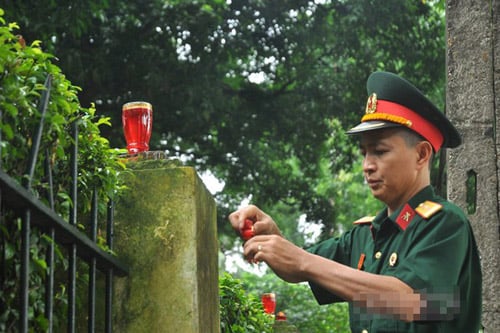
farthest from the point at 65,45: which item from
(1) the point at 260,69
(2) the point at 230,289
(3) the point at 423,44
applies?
(2) the point at 230,289

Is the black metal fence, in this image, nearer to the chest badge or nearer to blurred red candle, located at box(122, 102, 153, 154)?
blurred red candle, located at box(122, 102, 153, 154)

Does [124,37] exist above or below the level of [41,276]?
above

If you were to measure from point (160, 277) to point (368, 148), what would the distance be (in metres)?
0.93

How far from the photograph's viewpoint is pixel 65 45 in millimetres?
13180

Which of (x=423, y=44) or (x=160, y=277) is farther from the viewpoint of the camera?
(x=423, y=44)

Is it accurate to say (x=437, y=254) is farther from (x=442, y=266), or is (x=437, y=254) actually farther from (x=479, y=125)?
(x=479, y=125)

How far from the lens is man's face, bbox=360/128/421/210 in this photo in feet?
10.6

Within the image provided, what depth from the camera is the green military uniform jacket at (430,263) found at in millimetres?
2982

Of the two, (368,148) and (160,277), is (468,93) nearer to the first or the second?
(368,148)

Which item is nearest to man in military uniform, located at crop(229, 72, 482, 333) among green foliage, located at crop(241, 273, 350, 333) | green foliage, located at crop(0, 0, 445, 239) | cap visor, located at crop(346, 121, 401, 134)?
cap visor, located at crop(346, 121, 401, 134)

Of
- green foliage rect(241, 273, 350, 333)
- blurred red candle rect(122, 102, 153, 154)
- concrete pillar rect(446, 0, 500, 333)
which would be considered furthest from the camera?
green foliage rect(241, 273, 350, 333)

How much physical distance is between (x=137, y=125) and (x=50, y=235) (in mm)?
1149

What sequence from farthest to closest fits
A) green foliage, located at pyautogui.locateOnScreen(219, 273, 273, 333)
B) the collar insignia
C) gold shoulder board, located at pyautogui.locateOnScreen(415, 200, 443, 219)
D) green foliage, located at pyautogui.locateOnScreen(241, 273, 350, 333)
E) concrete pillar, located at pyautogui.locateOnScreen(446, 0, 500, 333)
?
green foliage, located at pyautogui.locateOnScreen(241, 273, 350, 333) → green foliage, located at pyautogui.locateOnScreen(219, 273, 273, 333) → concrete pillar, located at pyautogui.locateOnScreen(446, 0, 500, 333) → the collar insignia → gold shoulder board, located at pyautogui.locateOnScreen(415, 200, 443, 219)

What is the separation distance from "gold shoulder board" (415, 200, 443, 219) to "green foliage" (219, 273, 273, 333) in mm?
2138
